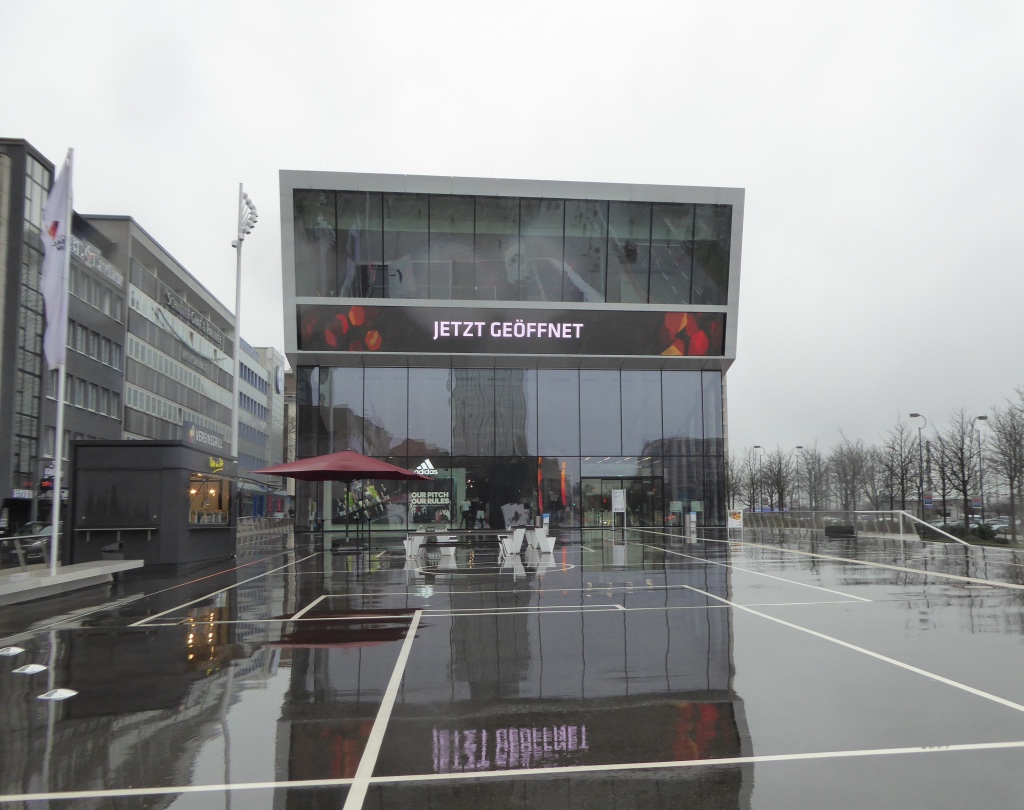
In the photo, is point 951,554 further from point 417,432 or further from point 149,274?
point 149,274

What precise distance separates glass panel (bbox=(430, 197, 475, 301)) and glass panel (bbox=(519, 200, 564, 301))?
276 centimetres

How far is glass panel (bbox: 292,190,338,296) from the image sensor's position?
39.9m

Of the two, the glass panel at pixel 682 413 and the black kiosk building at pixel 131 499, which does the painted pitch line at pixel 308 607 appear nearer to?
the black kiosk building at pixel 131 499

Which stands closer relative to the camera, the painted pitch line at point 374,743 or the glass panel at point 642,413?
the painted pitch line at point 374,743

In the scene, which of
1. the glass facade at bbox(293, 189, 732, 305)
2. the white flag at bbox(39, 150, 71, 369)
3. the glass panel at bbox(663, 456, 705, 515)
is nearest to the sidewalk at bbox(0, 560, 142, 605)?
the white flag at bbox(39, 150, 71, 369)

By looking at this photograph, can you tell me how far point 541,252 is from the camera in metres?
41.7

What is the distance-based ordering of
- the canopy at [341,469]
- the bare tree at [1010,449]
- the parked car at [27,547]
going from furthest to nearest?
the bare tree at [1010,449]
the canopy at [341,469]
the parked car at [27,547]

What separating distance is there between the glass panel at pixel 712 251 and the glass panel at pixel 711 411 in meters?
4.54

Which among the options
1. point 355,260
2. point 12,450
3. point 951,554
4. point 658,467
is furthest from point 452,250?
point 12,450

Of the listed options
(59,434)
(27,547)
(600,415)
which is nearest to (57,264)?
(59,434)

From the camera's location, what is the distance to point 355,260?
4050 cm

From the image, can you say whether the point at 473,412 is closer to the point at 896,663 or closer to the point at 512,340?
the point at 512,340

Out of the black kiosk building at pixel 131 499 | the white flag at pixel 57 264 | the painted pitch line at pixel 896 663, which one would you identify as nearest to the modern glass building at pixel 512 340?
the black kiosk building at pixel 131 499

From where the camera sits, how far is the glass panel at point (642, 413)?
4388 centimetres
